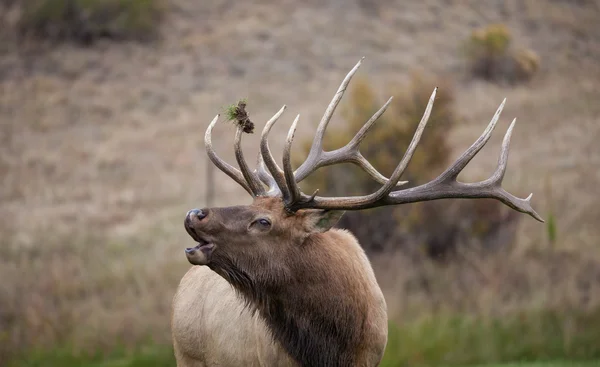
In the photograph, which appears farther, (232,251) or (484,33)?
(484,33)

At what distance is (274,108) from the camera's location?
99.6ft

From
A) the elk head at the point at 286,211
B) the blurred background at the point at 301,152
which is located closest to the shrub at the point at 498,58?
the blurred background at the point at 301,152

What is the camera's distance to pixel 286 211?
19.5 feet

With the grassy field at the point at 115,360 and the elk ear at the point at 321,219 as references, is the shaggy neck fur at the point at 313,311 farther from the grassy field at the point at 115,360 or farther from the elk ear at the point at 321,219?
the grassy field at the point at 115,360

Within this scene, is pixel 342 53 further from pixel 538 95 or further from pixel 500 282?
pixel 500 282

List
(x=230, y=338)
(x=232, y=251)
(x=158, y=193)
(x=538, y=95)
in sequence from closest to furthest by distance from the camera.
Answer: (x=232, y=251) → (x=230, y=338) → (x=158, y=193) → (x=538, y=95)

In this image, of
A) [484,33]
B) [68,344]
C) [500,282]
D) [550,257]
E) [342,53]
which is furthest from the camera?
[342,53]

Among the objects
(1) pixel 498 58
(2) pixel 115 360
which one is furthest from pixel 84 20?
(2) pixel 115 360

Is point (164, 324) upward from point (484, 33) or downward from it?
downward

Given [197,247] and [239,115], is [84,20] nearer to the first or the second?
[239,115]

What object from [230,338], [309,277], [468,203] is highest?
[309,277]

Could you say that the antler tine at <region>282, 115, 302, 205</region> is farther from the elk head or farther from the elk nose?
the elk nose

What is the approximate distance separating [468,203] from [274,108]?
1569 cm

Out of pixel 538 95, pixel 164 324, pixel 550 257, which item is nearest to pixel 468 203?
pixel 550 257
